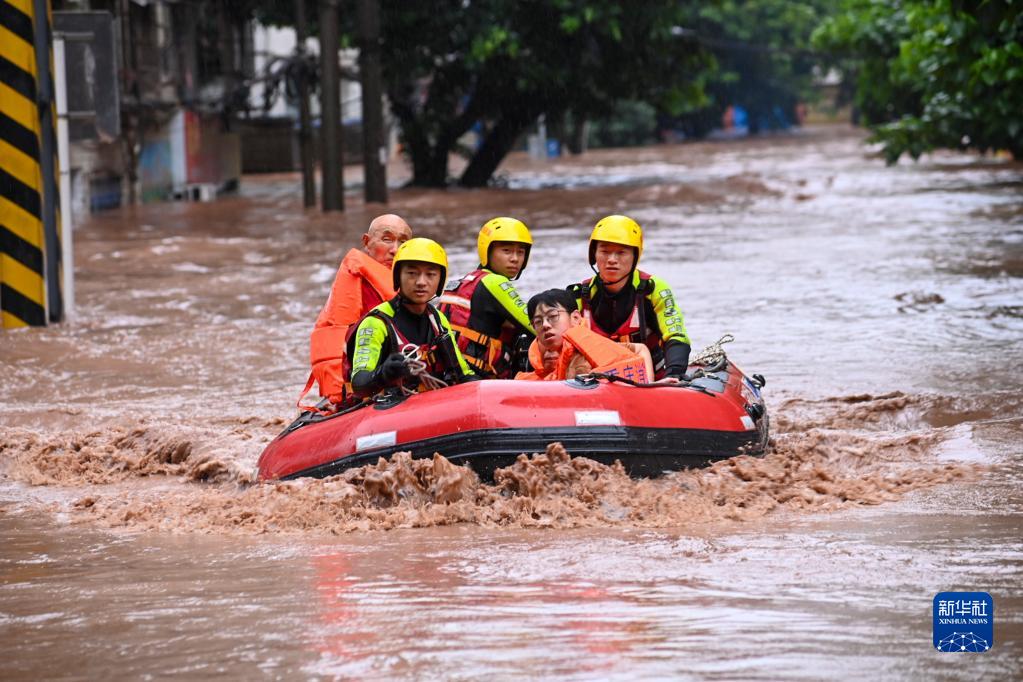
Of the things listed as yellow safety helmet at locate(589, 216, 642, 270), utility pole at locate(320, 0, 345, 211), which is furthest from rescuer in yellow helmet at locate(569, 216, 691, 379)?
utility pole at locate(320, 0, 345, 211)

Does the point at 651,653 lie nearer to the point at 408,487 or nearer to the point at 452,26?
the point at 408,487

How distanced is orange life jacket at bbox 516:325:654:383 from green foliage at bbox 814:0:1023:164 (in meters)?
4.59

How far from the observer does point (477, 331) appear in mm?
8023

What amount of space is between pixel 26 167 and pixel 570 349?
6.77 meters

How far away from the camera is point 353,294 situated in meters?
8.66

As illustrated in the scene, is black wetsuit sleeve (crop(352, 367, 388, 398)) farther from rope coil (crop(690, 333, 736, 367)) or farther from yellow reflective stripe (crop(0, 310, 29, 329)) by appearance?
yellow reflective stripe (crop(0, 310, 29, 329))

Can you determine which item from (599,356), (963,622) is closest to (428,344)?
(599,356)

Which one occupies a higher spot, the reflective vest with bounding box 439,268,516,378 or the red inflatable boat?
the reflective vest with bounding box 439,268,516,378

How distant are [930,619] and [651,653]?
920mm

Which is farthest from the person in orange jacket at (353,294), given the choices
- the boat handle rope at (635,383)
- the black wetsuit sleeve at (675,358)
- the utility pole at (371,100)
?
the utility pole at (371,100)

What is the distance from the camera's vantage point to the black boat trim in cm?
697

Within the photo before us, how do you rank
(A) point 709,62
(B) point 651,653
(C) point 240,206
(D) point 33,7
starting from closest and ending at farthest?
(B) point 651,653, (D) point 33,7, (C) point 240,206, (A) point 709,62

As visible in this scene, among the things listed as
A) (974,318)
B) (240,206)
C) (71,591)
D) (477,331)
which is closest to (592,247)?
(477,331)

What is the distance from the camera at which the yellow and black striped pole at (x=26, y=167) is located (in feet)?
41.3
